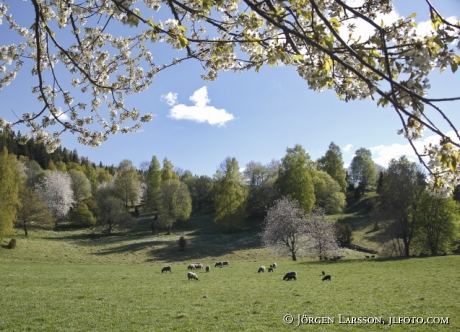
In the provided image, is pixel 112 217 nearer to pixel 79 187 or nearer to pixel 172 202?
pixel 172 202

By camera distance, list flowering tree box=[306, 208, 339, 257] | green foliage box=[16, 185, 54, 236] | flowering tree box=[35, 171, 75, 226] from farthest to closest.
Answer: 1. flowering tree box=[35, 171, 75, 226]
2. green foliage box=[16, 185, 54, 236]
3. flowering tree box=[306, 208, 339, 257]

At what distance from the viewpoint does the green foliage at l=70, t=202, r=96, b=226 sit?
1944 inches

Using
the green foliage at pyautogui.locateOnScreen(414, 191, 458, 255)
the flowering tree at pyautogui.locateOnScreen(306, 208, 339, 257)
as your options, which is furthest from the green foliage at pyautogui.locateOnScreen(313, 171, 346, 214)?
the green foliage at pyautogui.locateOnScreen(414, 191, 458, 255)

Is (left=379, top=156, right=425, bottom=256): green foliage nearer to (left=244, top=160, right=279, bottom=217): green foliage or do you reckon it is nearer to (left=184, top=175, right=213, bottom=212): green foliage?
(left=244, top=160, right=279, bottom=217): green foliage

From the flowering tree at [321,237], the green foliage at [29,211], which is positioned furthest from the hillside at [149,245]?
the flowering tree at [321,237]

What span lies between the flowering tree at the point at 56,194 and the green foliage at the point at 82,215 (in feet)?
13.5

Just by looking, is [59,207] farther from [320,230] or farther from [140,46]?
[140,46]

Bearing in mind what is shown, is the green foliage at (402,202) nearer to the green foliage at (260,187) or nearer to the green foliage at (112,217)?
the green foliage at (260,187)

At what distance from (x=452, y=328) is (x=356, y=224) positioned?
4105 centimetres

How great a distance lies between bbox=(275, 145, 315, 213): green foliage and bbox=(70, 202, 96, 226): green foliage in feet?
99.7

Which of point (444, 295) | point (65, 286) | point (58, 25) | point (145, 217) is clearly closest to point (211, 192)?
point (145, 217)

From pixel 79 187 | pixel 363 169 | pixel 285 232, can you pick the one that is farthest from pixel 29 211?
pixel 363 169

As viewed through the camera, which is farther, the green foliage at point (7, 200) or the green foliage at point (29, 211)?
the green foliage at point (29, 211)

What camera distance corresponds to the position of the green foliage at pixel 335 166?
196 ft
